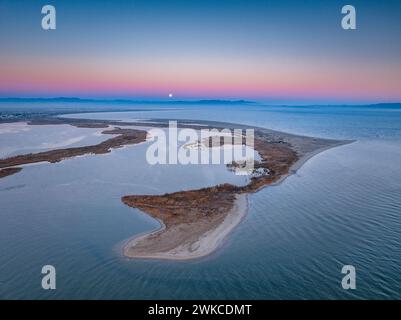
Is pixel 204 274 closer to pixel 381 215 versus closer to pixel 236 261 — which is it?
pixel 236 261

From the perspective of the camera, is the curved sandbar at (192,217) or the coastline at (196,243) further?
the curved sandbar at (192,217)

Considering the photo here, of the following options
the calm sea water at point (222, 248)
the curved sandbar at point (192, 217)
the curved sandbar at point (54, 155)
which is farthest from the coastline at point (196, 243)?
the curved sandbar at point (54, 155)

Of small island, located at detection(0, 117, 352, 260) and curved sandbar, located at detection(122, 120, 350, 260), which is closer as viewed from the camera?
curved sandbar, located at detection(122, 120, 350, 260)

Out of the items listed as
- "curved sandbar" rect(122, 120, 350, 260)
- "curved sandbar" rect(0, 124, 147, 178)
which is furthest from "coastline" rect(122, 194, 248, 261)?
"curved sandbar" rect(0, 124, 147, 178)

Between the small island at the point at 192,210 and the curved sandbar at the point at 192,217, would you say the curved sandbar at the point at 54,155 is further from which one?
the curved sandbar at the point at 192,217

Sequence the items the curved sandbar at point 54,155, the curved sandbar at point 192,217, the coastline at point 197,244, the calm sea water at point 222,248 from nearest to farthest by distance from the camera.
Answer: the calm sea water at point 222,248 → the coastline at point 197,244 → the curved sandbar at point 192,217 → the curved sandbar at point 54,155

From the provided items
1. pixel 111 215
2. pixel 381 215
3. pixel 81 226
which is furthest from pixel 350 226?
pixel 81 226

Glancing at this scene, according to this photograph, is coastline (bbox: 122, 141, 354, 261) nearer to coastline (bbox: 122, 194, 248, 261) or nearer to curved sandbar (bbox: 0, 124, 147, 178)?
coastline (bbox: 122, 194, 248, 261)

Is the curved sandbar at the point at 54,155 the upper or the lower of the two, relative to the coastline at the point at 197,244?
upper
